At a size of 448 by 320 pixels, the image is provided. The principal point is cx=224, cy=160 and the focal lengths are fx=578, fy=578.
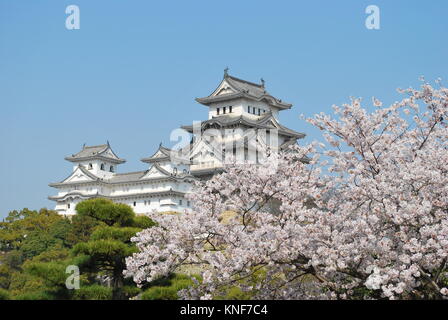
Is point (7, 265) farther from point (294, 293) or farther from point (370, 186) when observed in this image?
point (370, 186)

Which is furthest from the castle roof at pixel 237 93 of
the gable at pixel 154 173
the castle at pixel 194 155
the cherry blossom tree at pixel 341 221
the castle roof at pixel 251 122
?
the cherry blossom tree at pixel 341 221

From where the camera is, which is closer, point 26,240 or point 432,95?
point 432,95

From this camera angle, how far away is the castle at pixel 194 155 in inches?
1724

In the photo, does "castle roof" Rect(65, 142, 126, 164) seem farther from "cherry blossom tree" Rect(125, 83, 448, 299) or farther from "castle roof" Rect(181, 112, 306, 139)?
"cherry blossom tree" Rect(125, 83, 448, 299)

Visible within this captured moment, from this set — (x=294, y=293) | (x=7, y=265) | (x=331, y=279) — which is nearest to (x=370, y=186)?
(x=331, y=279)

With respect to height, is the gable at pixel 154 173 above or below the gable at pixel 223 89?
below

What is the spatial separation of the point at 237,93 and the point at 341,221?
118ft

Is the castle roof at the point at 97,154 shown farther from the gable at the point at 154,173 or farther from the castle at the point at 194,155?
the gable at the point at 154,173

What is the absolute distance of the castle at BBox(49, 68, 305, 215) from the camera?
4378cm

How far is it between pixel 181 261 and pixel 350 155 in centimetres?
385

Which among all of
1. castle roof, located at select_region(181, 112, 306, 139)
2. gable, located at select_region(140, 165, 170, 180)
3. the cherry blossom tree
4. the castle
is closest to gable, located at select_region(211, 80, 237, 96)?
the castle

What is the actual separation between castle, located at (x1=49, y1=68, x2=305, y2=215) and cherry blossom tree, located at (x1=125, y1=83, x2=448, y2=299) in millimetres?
25783

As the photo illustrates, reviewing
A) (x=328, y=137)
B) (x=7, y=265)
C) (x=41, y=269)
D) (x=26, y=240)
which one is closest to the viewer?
(x=328, y=137)

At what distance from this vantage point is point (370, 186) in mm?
9609
